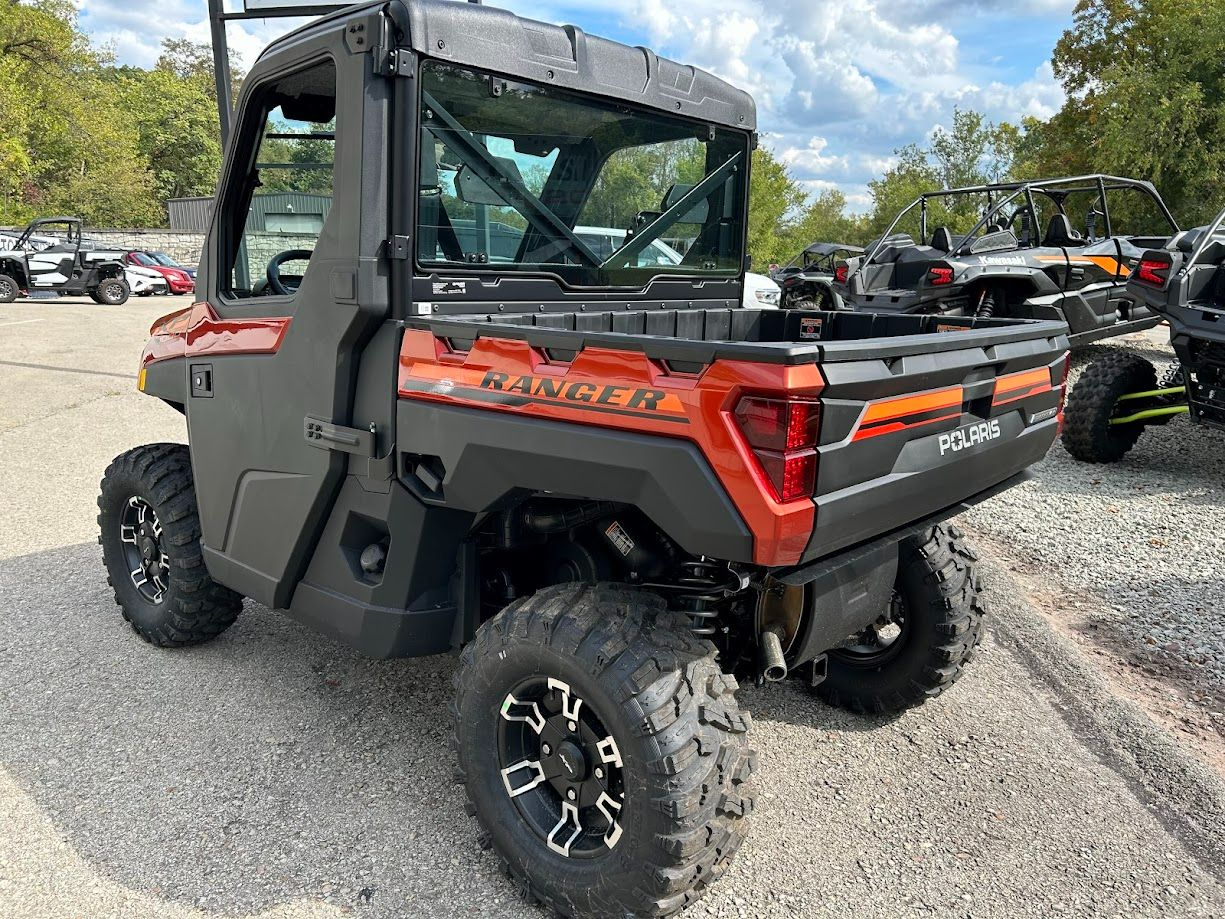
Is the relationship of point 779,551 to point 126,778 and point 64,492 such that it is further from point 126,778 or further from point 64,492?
point 64,492

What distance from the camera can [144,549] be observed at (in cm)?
391

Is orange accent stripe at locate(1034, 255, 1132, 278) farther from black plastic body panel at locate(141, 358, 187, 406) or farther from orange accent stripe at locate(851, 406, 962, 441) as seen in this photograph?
black plastic body panel at locate(141, 358, 187, 406)

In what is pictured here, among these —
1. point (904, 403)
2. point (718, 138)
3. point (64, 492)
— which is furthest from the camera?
point (64, 492)

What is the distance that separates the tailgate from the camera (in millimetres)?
2029

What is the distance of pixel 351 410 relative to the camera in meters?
2.75

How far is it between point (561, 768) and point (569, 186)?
184cm

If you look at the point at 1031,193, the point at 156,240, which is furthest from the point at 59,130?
the point at 1031,193

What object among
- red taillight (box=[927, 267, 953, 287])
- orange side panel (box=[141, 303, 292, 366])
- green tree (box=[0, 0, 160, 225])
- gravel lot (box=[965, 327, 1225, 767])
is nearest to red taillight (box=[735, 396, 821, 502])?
orange side panel (box=[141, 303, 292, 366])

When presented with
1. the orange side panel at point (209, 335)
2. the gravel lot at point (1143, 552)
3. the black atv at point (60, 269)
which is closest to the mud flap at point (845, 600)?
the gravel lot at point (1143, 552)

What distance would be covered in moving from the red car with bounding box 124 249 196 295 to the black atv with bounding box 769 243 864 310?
1848 cm

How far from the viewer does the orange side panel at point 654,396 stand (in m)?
1.93

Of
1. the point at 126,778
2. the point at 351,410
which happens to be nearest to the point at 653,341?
the point at 351,410

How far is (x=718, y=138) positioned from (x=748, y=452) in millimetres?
1866

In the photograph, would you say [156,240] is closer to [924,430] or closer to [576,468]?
[576,468]
